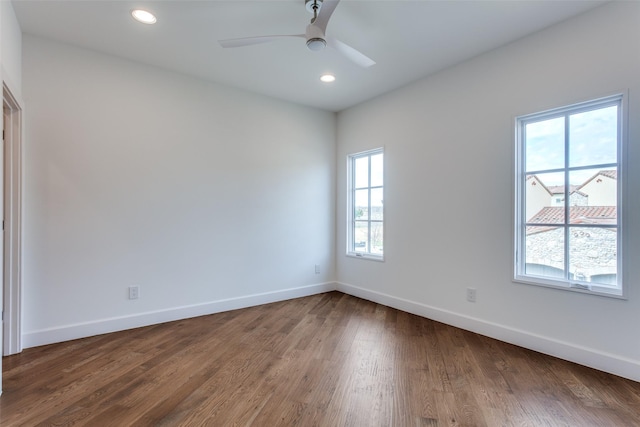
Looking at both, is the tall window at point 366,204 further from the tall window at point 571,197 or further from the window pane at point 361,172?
the tall window at point 571,197

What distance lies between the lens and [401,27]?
105 inches

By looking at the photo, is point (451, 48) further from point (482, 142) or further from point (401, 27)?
point (482, 142)

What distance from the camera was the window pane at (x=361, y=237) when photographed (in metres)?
4.52

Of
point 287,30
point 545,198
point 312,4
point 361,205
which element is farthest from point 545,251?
point 287,30

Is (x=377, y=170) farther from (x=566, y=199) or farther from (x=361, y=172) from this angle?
(x=566, y=199)

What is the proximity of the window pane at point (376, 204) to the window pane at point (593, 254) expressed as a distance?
212 cm

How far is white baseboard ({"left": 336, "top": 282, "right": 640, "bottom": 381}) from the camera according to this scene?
2279mm

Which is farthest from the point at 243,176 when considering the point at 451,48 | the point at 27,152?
the point at 451,48

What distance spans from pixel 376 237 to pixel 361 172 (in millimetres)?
974

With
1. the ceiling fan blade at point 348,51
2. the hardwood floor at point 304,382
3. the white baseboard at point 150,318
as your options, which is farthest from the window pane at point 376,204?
the ceiling fan blade at point 348,51

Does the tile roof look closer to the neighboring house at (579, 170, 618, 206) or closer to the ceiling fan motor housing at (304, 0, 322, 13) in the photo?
the neighboring house at (579, 170, 618, 206)

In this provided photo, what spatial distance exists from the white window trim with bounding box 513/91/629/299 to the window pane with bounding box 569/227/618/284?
1.8 inches

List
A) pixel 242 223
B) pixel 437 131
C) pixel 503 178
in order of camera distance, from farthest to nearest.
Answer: pixel 242 223 < pixel 437 131 < pixel 503 178

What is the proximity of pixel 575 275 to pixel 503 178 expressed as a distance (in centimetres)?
97
